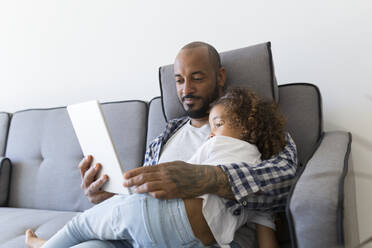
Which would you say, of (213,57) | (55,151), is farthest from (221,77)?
(55,151)

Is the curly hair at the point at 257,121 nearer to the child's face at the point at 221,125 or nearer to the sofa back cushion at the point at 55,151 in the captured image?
the child's face at the point at 221,125

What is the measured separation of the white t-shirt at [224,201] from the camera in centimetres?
86

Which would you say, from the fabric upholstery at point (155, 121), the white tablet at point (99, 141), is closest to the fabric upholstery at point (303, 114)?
the fabric upholstery at point (155, 121)

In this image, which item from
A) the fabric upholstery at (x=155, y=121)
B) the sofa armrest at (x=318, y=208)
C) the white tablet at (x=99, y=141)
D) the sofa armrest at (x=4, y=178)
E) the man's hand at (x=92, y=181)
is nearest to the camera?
the sofa armrest at (x=318, y=208)

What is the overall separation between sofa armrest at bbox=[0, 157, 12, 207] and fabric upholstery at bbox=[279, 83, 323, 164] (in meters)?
1.44

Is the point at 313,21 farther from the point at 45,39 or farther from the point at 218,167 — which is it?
the point at 45,39

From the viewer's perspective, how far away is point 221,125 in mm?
1095

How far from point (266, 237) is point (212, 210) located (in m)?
0.20

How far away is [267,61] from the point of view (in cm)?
124

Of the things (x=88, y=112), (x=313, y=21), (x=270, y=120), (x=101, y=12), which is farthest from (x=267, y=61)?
(x=101, y=12)

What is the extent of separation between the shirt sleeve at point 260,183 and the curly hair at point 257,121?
0.11 m

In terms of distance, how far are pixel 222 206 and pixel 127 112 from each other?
863 mm

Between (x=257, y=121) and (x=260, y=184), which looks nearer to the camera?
(x=260, y=184)

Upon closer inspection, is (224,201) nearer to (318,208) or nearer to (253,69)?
(318,208)
